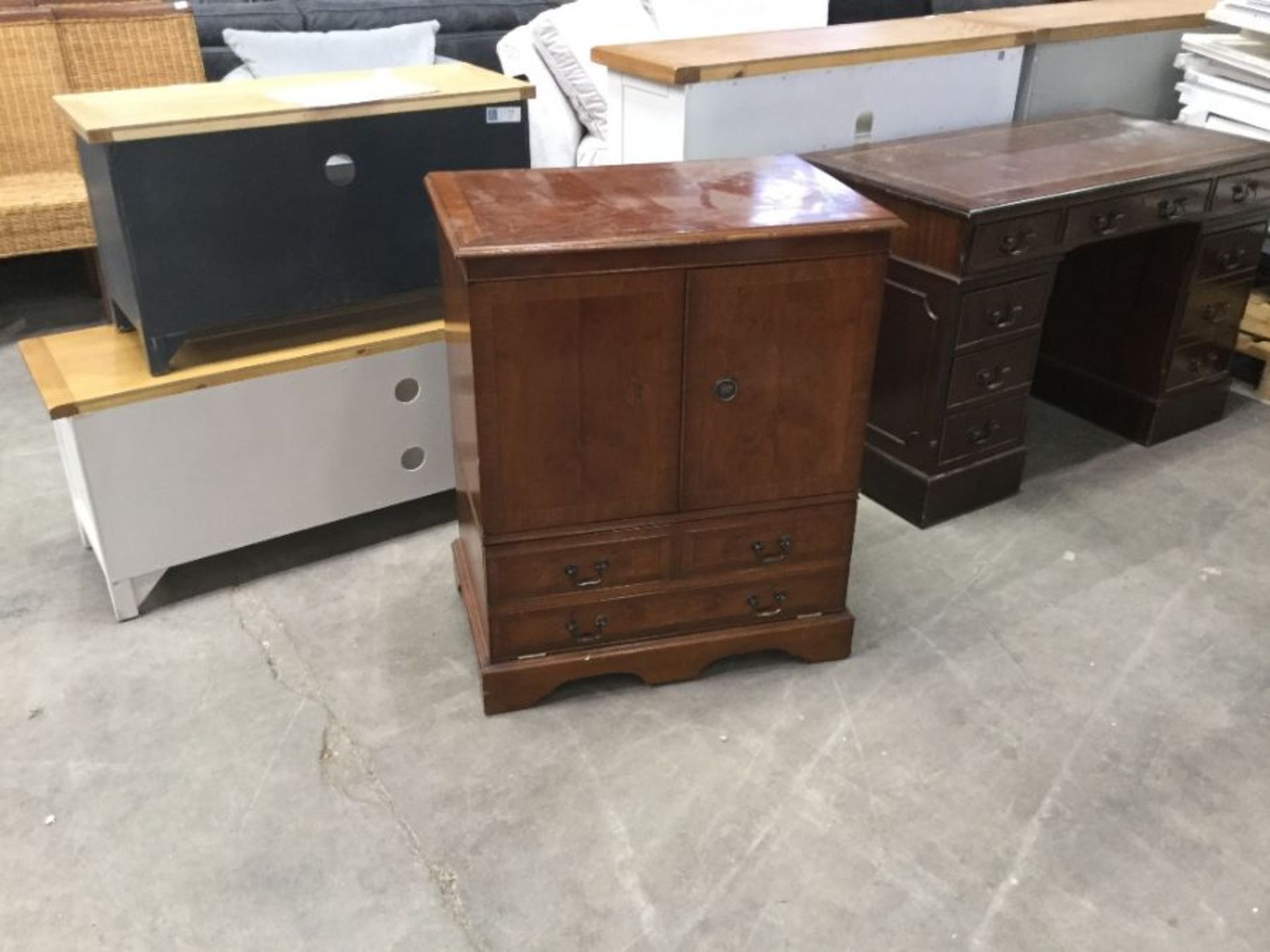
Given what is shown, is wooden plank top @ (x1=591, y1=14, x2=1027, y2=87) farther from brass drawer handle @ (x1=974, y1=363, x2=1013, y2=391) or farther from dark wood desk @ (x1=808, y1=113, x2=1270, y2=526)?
brass drawer handle @ (x1=974, y1=363, x2=1013, y2=391)

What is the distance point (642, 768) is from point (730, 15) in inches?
99.9

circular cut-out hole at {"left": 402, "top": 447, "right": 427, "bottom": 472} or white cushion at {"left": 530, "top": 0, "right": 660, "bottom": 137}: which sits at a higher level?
white cushion at {"left": 530, "top": 0, "right": 660, "bottom": 137}

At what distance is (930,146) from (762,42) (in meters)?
0.45

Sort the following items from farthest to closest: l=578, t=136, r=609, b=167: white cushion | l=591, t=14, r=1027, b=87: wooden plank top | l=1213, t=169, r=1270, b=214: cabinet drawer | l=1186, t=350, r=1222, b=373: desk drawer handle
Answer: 1. l=578, t=136, r=609, b=167: white cushion
2. l=1186, t=350, r=1222, b=373: desk drawer handle
3. l=1213, t=169, r=1270, b=214: cabinet drawer
4. l=591, t=14, r=1027, b=87: wooden plank top

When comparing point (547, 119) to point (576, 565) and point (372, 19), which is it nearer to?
point (372, 19)

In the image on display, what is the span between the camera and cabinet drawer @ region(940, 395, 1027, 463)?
91.4 inches

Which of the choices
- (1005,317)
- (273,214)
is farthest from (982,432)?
(273,214)

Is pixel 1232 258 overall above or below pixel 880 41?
below

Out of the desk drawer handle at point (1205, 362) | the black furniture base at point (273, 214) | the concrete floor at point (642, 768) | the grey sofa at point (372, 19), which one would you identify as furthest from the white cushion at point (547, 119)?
the desk drawer handle at point (1205, 362)

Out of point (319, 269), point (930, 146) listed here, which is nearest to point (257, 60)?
point (319, 269)

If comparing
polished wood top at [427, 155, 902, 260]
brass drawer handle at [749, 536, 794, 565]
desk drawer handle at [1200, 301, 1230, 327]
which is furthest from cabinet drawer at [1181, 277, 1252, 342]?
Result: brass drawer handle at [749, 536, 794, 565]

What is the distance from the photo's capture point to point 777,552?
6.07 ft

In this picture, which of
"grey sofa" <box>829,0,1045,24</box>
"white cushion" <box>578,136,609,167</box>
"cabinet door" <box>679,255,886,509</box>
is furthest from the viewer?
"grey sofa" <box>829,0,1045,24</box>

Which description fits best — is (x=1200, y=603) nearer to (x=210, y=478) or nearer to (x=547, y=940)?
(x=547, y=940)
